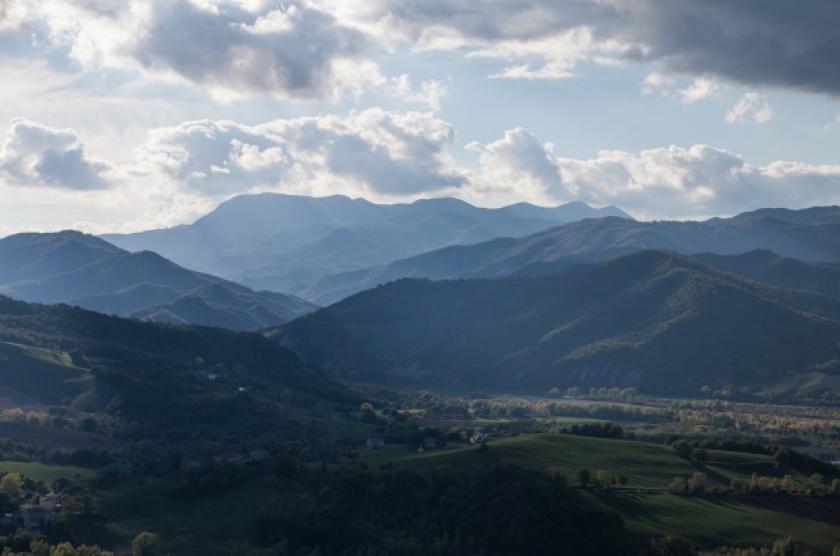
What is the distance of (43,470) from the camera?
140 m

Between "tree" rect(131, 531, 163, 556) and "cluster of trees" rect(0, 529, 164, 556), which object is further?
"tree" rect(131, 531, 163, 556)

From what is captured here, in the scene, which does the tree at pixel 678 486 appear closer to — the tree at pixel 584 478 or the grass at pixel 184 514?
the tree at pixel 584 478

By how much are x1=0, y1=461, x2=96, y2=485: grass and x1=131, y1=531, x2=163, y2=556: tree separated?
1143 inches

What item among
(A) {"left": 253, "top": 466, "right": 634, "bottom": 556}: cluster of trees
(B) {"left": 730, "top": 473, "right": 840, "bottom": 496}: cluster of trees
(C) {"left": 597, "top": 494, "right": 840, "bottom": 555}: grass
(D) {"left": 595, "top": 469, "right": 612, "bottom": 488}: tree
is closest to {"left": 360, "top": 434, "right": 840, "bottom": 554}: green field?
(C) {"left": 597, "top": 494, "right": 840, "bottom": 555}: grass

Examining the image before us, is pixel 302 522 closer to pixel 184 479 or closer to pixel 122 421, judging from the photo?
pixel 184 479

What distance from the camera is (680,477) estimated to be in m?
137

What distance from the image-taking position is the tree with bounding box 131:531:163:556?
10579cm

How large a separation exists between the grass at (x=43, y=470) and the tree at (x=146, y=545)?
29028 mm

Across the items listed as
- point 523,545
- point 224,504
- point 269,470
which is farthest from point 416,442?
point 523,545

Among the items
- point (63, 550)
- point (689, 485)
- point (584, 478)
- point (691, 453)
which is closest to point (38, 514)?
point (63, 550)

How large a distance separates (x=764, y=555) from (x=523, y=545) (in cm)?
2310

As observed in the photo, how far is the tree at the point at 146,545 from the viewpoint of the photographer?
347ft

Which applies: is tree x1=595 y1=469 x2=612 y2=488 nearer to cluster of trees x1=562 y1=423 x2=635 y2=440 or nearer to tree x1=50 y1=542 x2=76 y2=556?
cluster of trees x1=562 y1=423 x2=635 y2=440

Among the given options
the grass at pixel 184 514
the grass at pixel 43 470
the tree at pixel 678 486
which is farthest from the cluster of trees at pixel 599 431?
the grass at pixel 43 470
